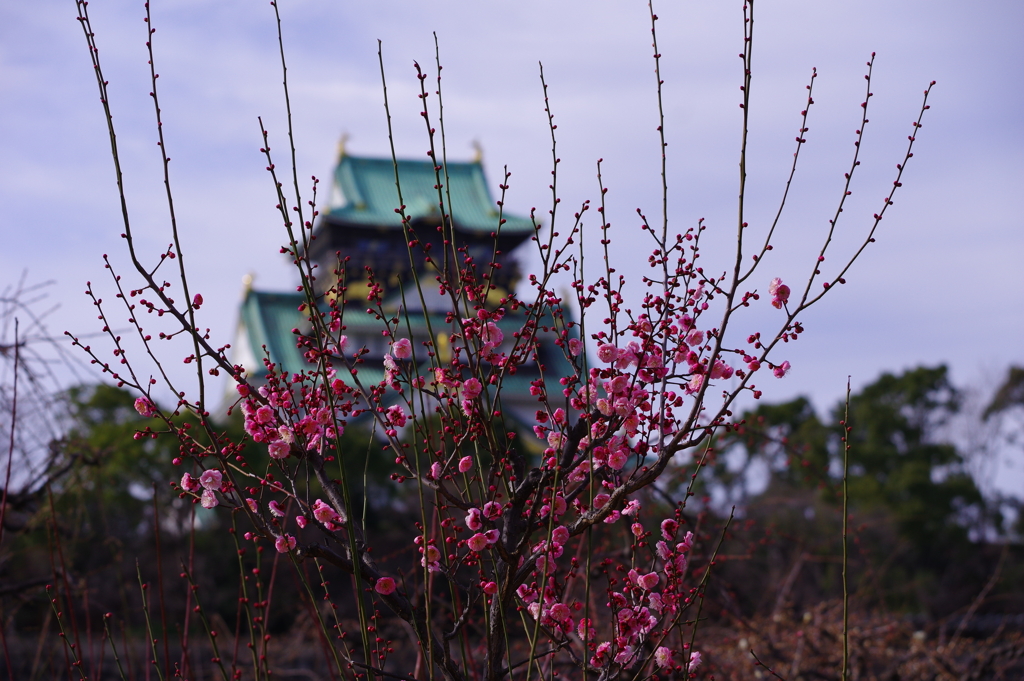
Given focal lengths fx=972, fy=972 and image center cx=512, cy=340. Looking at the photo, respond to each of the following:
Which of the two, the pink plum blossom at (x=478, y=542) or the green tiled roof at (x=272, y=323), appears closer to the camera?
the pink plum blossom at (x=478, y=542)

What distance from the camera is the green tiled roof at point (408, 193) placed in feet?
65.0

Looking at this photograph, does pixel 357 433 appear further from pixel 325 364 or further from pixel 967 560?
pixel 325 364

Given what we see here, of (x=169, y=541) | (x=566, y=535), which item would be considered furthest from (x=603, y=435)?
(x=169, y=541)

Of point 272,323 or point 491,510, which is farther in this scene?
point 272,323

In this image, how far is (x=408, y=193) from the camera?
2089cm

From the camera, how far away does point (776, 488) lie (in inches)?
570

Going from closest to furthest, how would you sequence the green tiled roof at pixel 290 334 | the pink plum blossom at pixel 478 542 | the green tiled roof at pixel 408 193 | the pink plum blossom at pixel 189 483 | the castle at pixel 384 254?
the pink plum blossom at pixel 478 542 → the pink plum blossom at pixel 189 483 → the green tiled roof at pixel 290 334 → the castle at pixel 384 254 → the green tiled roof at pixel 408 193

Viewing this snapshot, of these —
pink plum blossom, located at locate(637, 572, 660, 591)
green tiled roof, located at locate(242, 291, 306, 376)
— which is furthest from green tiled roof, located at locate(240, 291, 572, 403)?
pink plum blossom, located at locate(637, 572, 660, 591)

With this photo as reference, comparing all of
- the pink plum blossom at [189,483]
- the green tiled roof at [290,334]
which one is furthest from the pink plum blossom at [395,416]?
the green tiled roof at [290,334]

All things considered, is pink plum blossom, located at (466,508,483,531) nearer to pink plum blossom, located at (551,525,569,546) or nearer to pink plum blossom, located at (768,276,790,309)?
pink plum blossom, located at (551,525,569,546)

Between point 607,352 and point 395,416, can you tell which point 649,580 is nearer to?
point 607,352

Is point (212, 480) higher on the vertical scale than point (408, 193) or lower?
higher

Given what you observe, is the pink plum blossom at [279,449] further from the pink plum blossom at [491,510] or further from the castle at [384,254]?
the castle at [384,254]

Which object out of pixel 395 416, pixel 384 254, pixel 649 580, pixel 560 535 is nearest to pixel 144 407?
pixel 395 416
